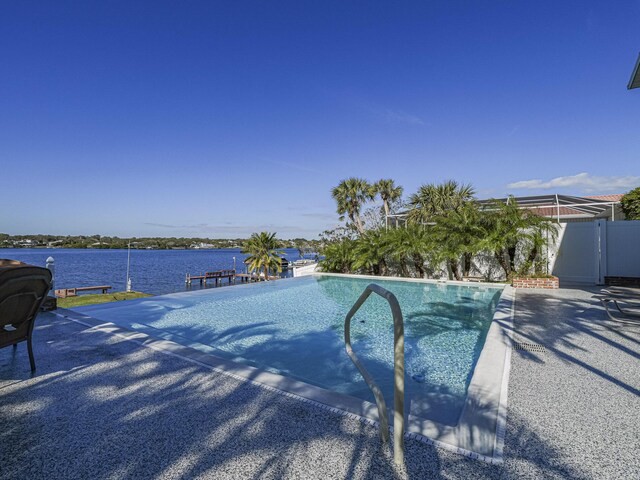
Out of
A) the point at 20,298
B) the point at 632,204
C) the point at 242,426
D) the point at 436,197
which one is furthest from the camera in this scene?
the point at 436,197

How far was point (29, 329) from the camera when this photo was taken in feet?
11.1

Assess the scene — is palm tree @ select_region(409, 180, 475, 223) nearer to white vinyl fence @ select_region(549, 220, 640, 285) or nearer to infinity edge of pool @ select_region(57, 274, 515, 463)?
white vinyl fence @ select_region(549, 220, 640, 285)

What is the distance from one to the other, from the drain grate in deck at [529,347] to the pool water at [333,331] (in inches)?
25.2

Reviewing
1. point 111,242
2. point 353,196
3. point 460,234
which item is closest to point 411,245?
point 460,234

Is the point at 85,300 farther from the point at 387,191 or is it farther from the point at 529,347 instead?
the point at 387,191

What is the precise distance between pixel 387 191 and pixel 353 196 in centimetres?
335

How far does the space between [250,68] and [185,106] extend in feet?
13.3

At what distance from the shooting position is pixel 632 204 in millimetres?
15336

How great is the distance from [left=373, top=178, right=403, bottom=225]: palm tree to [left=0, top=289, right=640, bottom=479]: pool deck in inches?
940

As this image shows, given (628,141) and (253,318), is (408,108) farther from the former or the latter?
(253,318)

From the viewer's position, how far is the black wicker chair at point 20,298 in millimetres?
2947

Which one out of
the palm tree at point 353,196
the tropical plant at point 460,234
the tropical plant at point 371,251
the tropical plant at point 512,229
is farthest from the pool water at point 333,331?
the palm tree at point 353,196

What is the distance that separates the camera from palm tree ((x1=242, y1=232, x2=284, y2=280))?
32.0 meters

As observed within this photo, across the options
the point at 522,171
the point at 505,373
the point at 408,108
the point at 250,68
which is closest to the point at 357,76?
the point at 408,108
